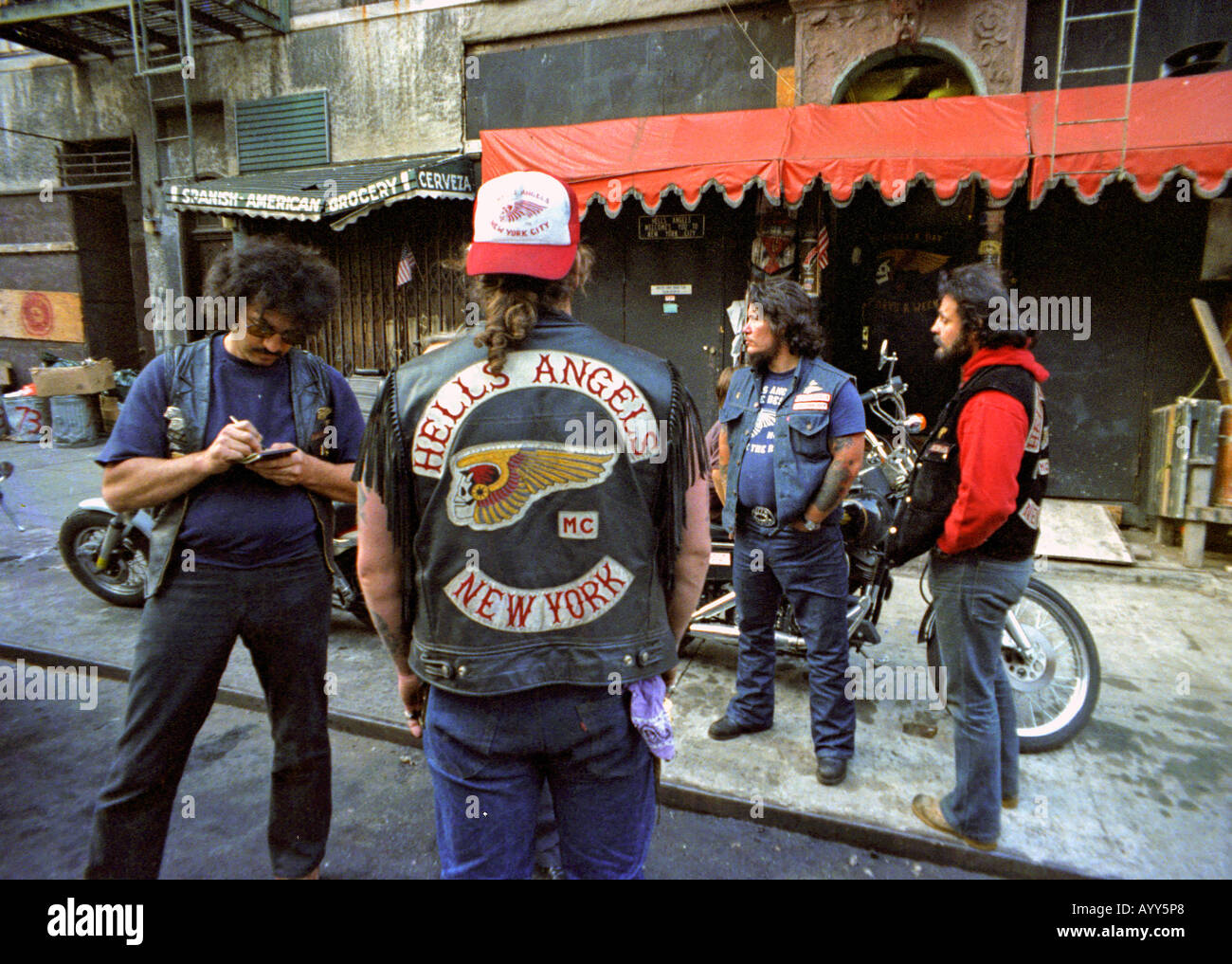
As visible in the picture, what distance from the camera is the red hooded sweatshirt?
2.60 meters

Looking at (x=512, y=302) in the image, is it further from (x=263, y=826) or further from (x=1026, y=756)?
(x=1026, y=756)

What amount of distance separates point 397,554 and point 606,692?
545mm

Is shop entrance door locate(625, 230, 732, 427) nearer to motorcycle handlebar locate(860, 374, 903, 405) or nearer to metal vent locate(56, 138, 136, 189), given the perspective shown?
motorcycle handlebar locate(860, 374, 903, 405)

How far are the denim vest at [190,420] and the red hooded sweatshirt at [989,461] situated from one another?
7.29 ft

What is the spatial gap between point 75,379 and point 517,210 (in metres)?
12.6

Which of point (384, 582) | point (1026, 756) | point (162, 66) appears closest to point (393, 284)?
point (162, 66)

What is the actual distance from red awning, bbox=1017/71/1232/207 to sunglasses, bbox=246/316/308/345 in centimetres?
587

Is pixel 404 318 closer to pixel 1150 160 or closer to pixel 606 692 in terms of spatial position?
pixel 1150 160

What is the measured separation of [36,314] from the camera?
12547mm

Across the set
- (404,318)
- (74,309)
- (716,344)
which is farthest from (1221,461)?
(74,309)

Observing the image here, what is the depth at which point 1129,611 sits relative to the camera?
526 cm

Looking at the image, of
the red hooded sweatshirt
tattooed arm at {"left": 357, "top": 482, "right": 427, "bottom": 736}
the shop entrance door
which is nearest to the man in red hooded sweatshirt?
the red hooded sweatshirt

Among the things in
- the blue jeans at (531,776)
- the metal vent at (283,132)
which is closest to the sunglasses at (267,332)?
the blue jeans at (531,776)

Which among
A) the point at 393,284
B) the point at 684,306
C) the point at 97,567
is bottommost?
the point at 97,567
